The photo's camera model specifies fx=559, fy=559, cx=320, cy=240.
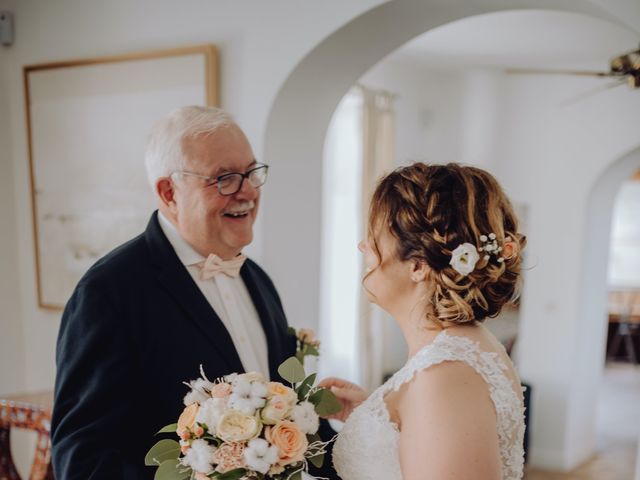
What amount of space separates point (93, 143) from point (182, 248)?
1.24 m

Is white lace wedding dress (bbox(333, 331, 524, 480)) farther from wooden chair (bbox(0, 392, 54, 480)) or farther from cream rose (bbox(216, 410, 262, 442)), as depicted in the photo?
wooden chair (bbox(0, 392, 54, 480))

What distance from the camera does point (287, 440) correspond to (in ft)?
3.80

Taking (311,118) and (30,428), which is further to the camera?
(311,118)

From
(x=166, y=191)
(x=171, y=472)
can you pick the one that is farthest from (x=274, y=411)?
(x=166, y=191)

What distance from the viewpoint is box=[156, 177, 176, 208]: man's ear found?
5.37 feet

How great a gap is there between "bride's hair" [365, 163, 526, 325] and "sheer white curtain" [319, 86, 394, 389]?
3565mm

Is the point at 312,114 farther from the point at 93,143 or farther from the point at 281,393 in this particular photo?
the point at 281,393

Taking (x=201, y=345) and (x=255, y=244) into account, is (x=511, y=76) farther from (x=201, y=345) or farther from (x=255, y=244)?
(x=201, y=345)

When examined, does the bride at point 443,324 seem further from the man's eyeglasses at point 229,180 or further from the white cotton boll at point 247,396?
the man's eyeglasses at point 229,180

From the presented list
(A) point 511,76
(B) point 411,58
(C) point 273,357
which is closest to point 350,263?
(B) point 411,58

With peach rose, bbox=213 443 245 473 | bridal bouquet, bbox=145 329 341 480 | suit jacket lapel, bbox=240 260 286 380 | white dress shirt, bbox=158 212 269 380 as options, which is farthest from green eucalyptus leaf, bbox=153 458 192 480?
suit jacket lapel, bbox=240 260 286 380

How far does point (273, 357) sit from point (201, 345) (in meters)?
0.33

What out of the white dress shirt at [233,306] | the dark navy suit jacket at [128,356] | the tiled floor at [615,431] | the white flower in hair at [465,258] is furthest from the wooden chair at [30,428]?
the tiled floor at [615,431]

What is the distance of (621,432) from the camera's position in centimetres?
676
